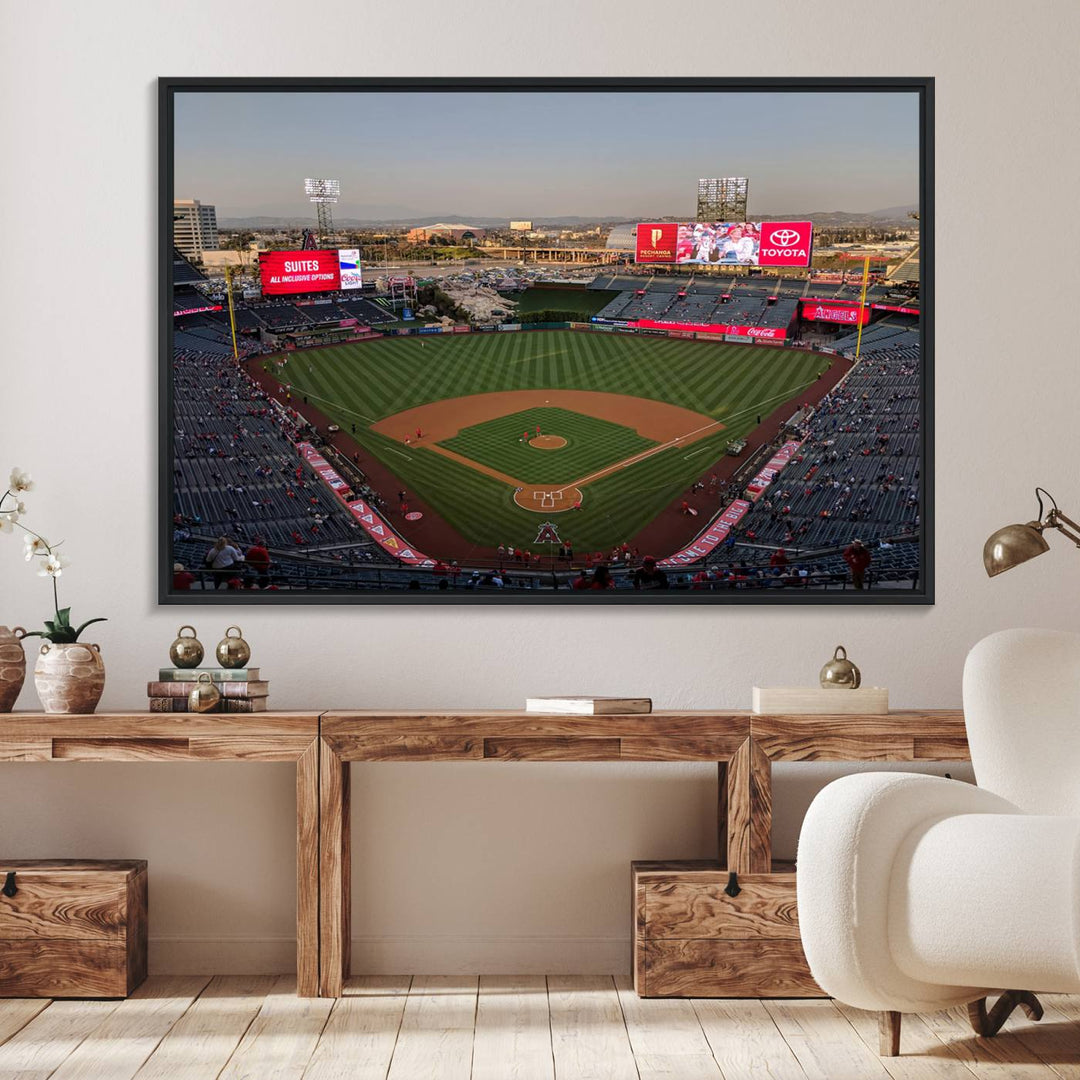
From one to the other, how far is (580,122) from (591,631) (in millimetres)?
1403

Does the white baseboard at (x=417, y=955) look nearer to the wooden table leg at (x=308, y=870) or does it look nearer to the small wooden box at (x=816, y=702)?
the wooden table leg at (x=308, y=870)

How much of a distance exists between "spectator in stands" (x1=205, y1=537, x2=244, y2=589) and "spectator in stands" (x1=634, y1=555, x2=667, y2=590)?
3.56 ft

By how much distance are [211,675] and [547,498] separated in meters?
1.01

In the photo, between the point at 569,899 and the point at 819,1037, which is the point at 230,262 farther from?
the point at 819,1037

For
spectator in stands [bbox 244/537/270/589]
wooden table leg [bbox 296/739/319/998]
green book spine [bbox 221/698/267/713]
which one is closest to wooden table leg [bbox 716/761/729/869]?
wooden table leg [bbox 296/739/319/998]

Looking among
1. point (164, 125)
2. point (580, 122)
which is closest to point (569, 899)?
point (580, 122)

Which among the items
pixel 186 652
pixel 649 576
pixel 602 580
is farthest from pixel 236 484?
pixel 649 576

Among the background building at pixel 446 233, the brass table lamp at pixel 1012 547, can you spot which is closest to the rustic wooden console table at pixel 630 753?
the brass table lamp at pixel 1012 547

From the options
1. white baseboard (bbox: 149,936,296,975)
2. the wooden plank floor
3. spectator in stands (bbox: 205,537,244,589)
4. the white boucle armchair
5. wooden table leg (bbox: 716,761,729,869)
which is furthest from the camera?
spectator in stands (bbox: 205,537,244,589)

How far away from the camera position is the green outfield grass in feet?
11.4

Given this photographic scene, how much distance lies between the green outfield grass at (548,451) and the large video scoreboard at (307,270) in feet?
1.79

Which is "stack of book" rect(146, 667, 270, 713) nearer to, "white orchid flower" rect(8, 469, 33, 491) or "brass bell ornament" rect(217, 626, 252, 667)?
"brass bell ornament" rect(217, 626, 252, 667)

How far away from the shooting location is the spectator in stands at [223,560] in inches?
135

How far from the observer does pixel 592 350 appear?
3.50 meters
